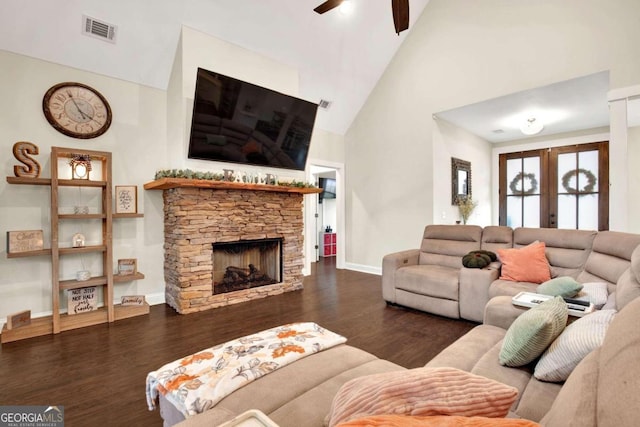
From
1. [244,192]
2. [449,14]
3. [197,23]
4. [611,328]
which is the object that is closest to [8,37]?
[197,23]

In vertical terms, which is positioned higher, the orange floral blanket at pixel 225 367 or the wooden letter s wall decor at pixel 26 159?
the wooden letter s wall decor at pixel 26 159

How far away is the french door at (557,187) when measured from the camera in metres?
5.59

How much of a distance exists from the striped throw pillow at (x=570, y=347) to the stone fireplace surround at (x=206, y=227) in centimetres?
329

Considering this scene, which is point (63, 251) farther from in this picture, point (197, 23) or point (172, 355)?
point (197, 23)

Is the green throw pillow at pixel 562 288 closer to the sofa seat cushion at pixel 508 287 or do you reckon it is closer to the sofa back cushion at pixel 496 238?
the sofa seat cushion at pixel 508 287

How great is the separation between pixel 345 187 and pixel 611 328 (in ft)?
18.2

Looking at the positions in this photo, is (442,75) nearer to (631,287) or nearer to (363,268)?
(363,268)

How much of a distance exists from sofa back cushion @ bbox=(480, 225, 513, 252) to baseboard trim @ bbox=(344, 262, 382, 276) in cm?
226

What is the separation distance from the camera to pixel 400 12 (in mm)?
2389

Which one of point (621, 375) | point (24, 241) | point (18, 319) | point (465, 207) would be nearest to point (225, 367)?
point (621, 375)

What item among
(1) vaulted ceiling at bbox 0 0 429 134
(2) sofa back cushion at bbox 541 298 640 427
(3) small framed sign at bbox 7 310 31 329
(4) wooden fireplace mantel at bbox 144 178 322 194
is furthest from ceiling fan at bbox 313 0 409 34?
(3) small framed sign at bbox 7 310 31 329

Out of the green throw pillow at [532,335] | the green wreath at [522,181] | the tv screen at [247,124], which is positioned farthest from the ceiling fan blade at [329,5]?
the green wreath at [522,181]

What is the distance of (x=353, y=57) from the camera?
506cm

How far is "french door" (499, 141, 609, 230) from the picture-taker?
559 centimetres
